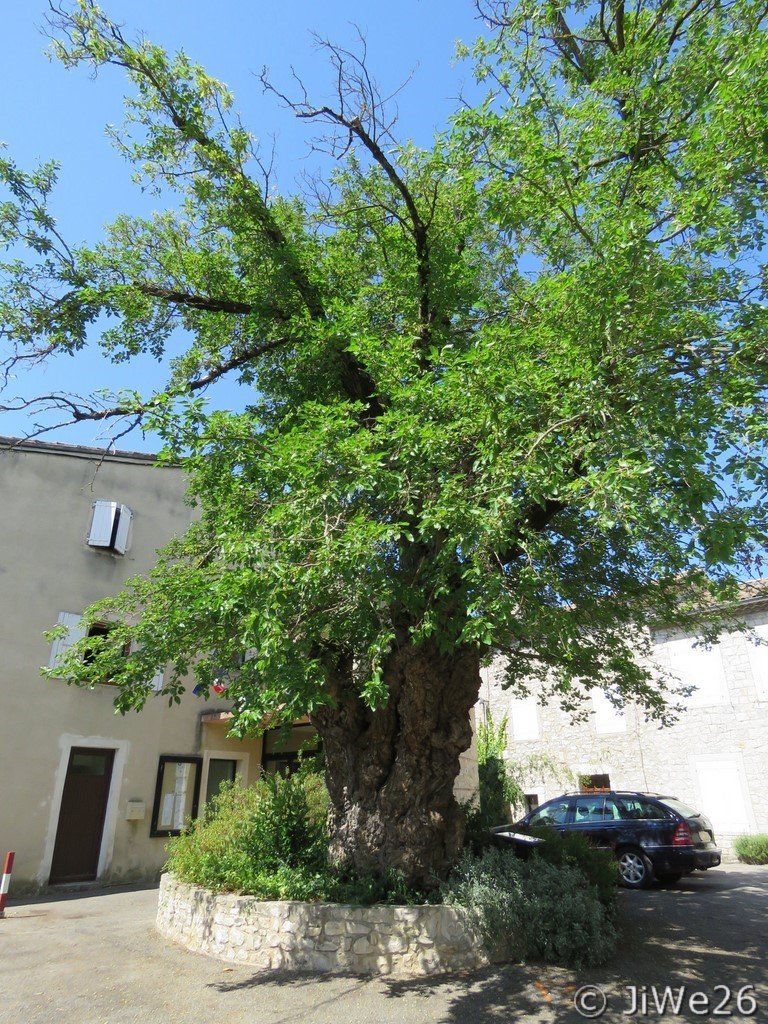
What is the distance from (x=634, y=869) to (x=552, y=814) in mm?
1785

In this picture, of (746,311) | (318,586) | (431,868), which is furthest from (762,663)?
(318,586)

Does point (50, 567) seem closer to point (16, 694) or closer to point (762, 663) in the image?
point (16, 694)

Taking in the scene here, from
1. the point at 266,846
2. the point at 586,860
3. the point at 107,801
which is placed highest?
the point at 107,801

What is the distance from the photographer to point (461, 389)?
551 cm

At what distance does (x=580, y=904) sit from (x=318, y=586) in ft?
13.7

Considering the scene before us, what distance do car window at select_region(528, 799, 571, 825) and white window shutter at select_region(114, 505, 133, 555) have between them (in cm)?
1026

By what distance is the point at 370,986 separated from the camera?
584 centimetres

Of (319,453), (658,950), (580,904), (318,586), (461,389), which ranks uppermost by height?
(461,389)

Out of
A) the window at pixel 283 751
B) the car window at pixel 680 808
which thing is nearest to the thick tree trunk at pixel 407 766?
the car window at pixel 680 808

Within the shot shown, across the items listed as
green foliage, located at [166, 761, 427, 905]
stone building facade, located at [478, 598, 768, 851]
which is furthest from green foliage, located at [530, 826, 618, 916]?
stone building facade, located at [478, 598, 768, 851]

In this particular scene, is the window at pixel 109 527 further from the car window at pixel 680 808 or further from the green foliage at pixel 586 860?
the car window at pixel 680 808

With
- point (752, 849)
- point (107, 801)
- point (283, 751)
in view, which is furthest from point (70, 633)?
point (752, 849)

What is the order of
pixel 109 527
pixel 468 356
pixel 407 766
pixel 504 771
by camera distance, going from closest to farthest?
pixel 468 356
pixel 407 766
pixel 109 527
pixel 504 771

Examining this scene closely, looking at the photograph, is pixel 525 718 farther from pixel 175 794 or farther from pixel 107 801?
pixel 107 801
